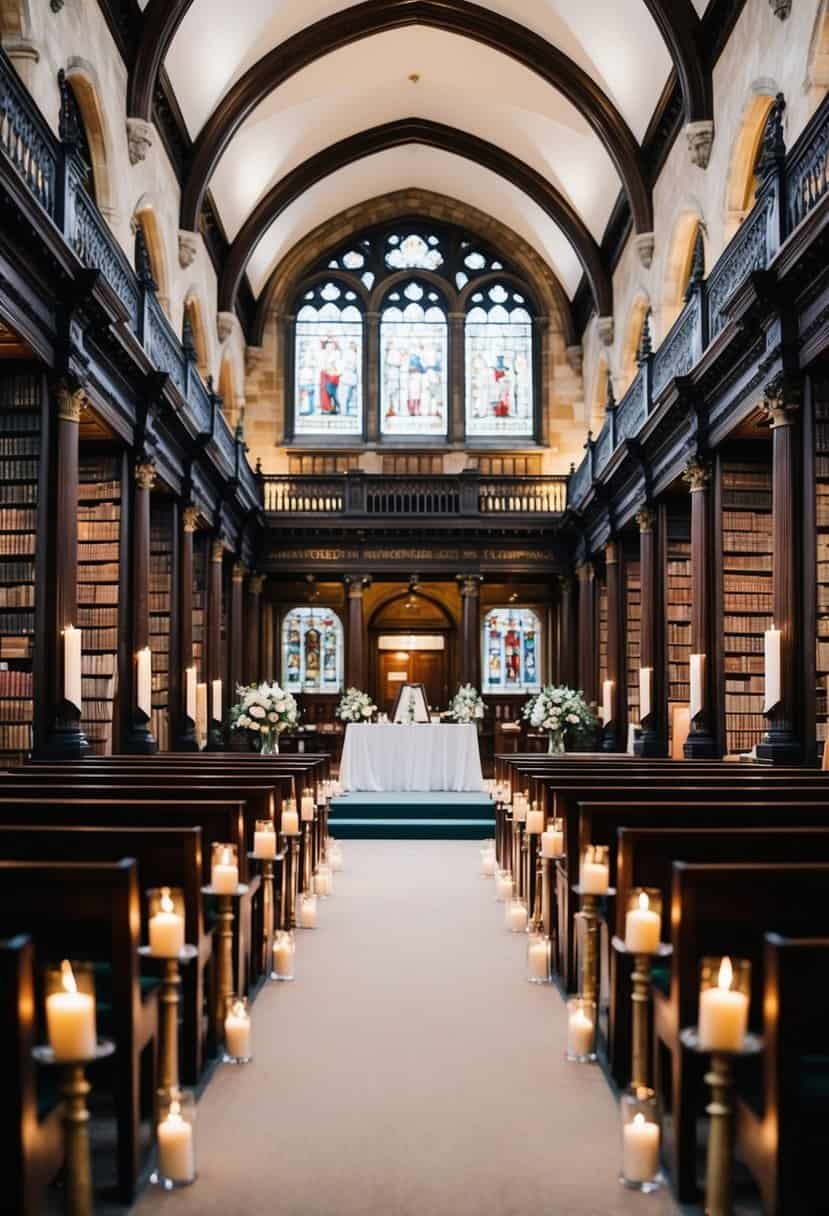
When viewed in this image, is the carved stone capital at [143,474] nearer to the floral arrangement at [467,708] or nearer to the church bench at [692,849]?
the floral arrangement at [467,708]

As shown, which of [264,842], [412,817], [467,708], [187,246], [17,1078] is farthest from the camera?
[467,708]

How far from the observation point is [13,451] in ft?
33.0

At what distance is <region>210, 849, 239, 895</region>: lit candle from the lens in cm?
404

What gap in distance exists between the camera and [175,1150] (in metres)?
3.15

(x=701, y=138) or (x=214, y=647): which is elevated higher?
(x=701, y=138)

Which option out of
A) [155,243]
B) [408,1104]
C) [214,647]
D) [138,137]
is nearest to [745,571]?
[214,647]

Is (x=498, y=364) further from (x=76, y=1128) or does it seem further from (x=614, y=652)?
(x=76, y=1128)

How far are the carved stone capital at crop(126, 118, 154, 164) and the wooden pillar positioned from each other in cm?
819

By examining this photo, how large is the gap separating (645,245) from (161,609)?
8095mm

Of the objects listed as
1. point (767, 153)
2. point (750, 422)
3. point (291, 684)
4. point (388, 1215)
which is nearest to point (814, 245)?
point (767, 153)

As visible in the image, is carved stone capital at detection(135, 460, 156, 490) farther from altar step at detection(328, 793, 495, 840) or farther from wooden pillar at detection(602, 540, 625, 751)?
wooden pillar at detection(602, 540, 625, 751)

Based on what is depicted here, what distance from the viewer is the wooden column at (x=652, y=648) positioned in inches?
539

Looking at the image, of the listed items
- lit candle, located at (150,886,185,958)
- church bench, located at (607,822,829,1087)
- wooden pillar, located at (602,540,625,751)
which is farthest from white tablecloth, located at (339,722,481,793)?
lit candle, located at (150,886,185,958)

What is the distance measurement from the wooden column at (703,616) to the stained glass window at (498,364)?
36.7ft
